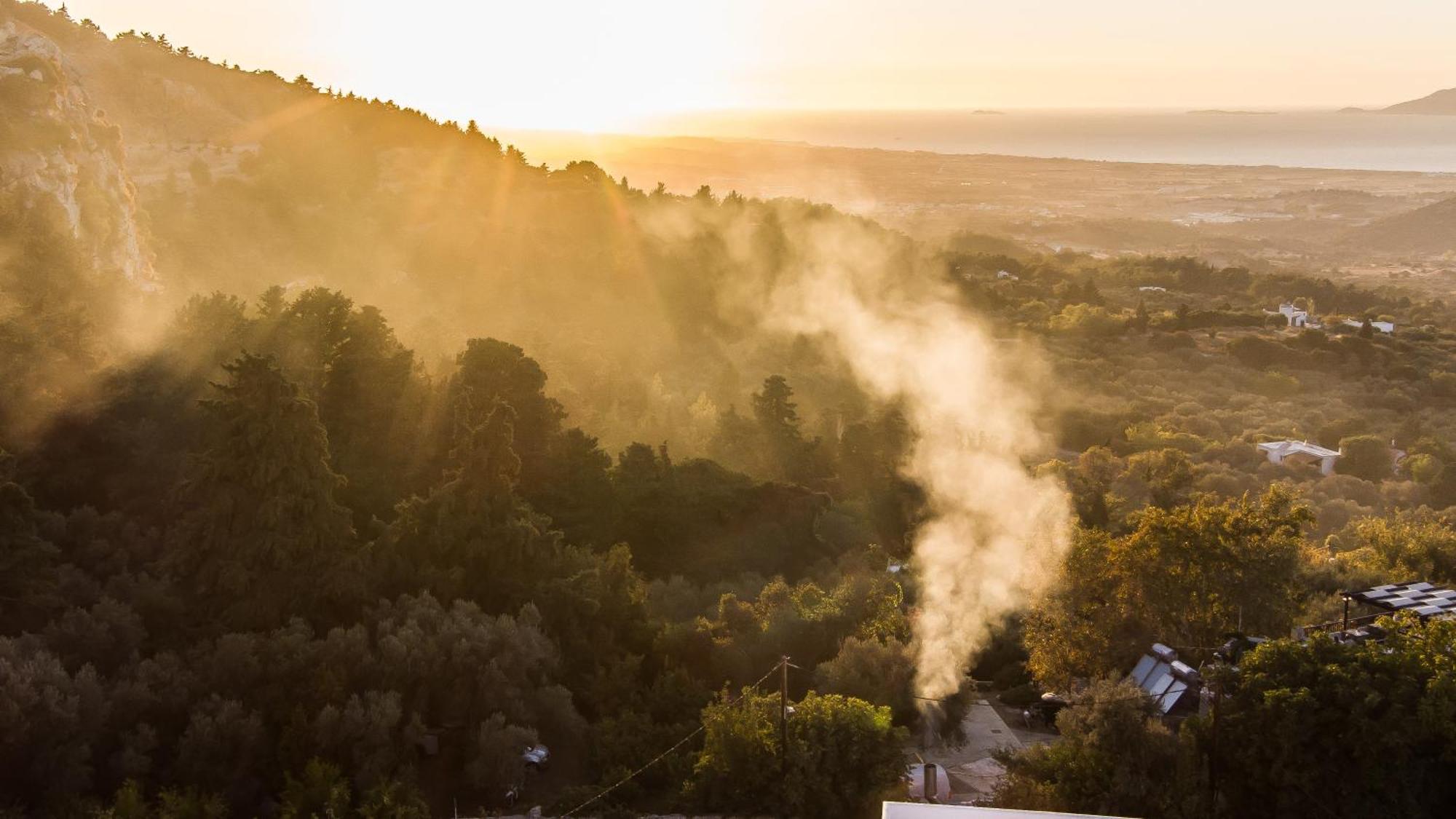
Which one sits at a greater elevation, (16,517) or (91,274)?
(91,274)

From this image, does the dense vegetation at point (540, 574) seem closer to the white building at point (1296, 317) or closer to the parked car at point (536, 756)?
the parked car at point (536, 756)

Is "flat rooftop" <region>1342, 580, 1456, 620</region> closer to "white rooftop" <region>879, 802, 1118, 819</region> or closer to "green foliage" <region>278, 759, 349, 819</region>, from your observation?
"white rooftop" <region>879, 802, 1118, 819</region>

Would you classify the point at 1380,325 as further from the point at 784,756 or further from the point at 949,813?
the point at 949,813

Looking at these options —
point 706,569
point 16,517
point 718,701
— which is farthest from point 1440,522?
point 16,517

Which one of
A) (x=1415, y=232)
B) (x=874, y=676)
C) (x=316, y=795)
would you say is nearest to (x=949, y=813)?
(x=874, y=676)

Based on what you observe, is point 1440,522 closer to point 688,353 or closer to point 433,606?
point 688,353
